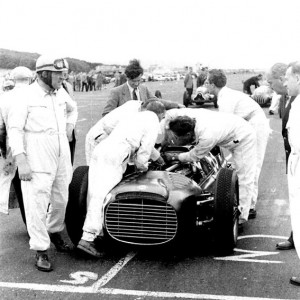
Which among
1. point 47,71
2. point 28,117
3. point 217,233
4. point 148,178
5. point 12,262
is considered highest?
point 47,71

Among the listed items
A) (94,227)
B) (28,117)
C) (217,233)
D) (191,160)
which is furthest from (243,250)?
(28,117)

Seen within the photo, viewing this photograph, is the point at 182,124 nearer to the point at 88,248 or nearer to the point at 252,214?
the point at 88,248

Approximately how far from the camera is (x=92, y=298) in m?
4.70

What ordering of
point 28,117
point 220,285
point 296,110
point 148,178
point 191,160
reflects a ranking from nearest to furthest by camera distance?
point 296,110, point 220,285, point 28,117, point 148,178, point 191,160

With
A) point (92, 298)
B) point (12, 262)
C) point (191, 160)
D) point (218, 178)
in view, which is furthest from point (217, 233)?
point (12, 262)

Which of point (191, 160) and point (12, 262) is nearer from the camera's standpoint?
point (12, 262)

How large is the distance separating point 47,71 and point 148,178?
139 cm

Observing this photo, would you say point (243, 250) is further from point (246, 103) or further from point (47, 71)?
point (47, 71)

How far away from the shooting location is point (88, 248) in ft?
18.0

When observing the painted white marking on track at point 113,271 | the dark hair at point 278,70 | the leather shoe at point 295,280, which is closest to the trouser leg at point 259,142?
the dark hair at point 278,70

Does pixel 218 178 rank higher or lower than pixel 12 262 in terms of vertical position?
higher

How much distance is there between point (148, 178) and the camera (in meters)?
5.67

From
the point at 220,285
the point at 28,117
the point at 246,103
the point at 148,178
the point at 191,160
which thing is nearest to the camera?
the point at 220,285

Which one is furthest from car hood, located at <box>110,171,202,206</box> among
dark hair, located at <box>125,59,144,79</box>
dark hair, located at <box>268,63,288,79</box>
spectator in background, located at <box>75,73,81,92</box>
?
spectator in background, located at <box>75,73,81,92</box>
